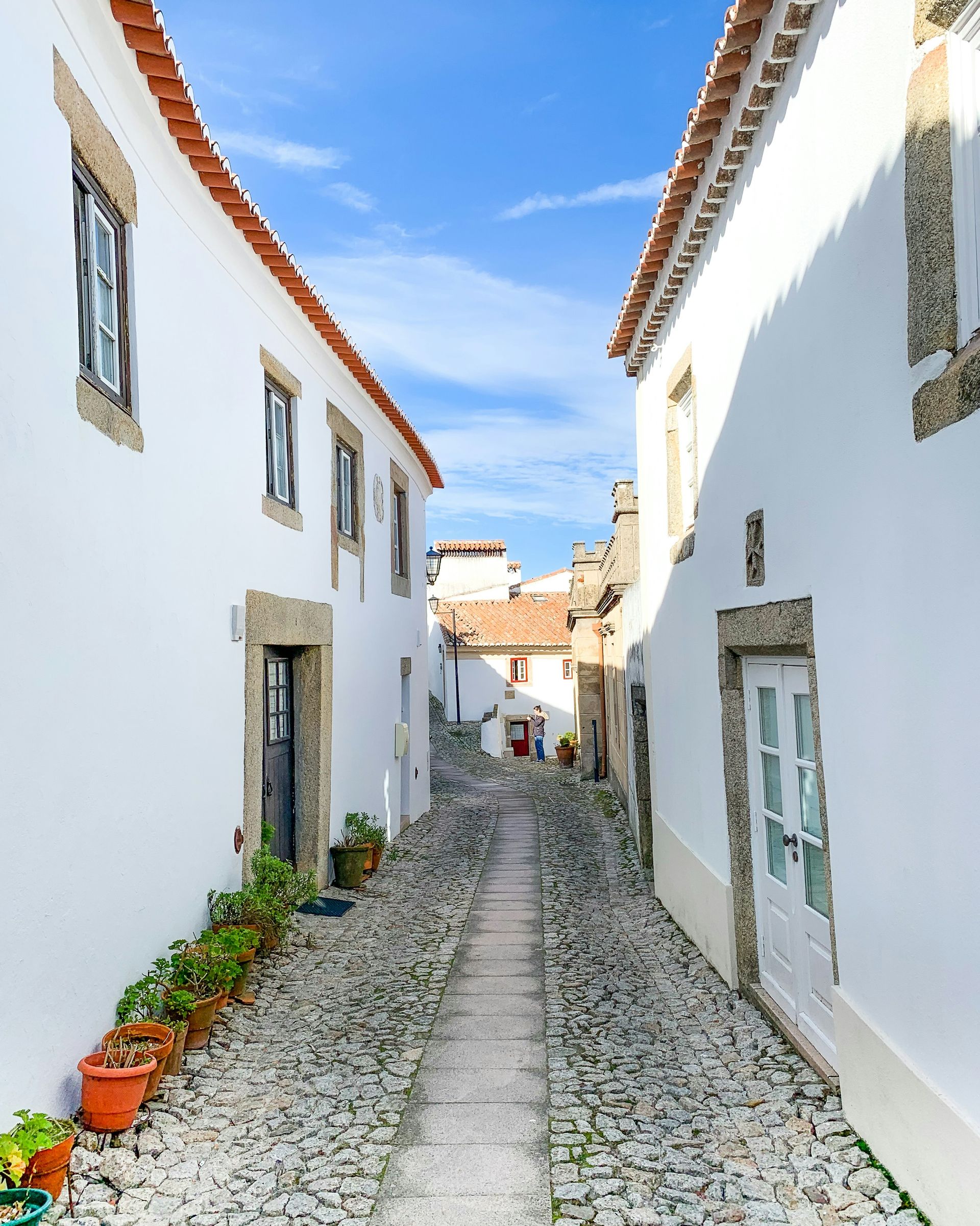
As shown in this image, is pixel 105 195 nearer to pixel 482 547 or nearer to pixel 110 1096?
pixel 110 1096

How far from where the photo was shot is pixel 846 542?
151 inches

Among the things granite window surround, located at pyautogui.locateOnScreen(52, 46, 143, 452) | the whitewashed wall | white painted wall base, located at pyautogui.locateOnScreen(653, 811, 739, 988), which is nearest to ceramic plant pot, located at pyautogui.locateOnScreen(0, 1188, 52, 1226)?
granite window surround, located at pyautogui.locateOnScreen(52, 46, 143, 452)

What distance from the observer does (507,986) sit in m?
6.15

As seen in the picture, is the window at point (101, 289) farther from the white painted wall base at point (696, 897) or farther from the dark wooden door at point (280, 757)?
the white painted wall base at point (696, 897)

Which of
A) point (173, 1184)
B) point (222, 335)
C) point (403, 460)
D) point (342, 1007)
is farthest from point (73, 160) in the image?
point (403, 460)

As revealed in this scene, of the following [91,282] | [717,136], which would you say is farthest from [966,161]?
[91,282]

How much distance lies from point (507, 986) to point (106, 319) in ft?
15.2

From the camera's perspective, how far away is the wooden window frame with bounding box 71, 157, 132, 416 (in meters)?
4.42

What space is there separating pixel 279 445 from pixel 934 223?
19.4 feet

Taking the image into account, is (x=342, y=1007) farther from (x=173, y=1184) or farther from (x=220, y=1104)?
(x=173, y=1184)

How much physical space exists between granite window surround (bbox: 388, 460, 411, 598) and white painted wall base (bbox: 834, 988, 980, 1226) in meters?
9.06

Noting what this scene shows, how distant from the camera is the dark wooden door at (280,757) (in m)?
7.96

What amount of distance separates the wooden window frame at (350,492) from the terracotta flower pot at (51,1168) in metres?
6.94

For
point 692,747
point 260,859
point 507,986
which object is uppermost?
point 692,747
